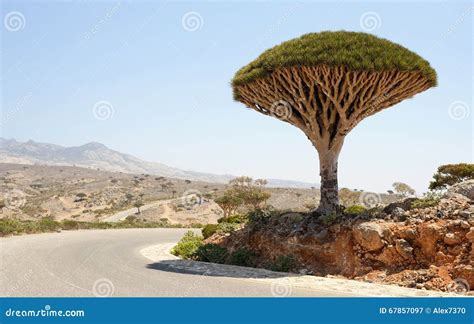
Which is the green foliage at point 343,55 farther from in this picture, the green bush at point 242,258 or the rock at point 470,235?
the green bush at point 242,258

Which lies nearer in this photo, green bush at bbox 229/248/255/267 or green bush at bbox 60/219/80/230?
green bush at bbox 229/248/255/267

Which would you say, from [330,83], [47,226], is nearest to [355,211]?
[330,83]

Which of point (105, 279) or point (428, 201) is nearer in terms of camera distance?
point (105, 279)

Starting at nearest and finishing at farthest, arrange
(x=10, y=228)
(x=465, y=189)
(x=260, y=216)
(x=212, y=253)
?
(x=465, y=189) < (x=212, y=253) < (x=260, y=216) < (x=10, y=228)

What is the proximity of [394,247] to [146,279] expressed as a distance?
7.08m

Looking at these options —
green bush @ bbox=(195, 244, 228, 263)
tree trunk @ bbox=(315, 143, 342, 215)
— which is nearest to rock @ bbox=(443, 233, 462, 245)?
tree trunk @ bbox=(315, 143, 342, 215)

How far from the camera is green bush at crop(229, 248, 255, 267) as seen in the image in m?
14.5

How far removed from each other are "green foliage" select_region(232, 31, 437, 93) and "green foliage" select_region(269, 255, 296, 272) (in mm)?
6411

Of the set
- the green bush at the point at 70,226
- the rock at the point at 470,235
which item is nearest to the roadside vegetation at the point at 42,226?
the green bush at the point at 70,226

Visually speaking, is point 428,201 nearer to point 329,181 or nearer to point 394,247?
point 394,247

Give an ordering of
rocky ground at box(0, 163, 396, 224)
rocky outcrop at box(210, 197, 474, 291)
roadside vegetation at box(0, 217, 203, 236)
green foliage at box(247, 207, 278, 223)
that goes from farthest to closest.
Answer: rocky ground at box(0, 163, 396, 224), roadside vegetation at box(0, 217, 203, 236), green foliage at box(247, 207, 278, 223), rocky outcrop at box(210, 197, 474, 291)

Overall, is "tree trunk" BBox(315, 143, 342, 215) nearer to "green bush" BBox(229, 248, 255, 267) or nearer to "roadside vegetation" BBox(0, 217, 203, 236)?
"green bush" BBox(229, 248, 255, 267)

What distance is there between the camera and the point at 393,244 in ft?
39.0
